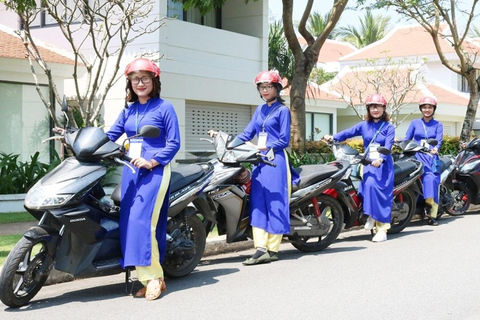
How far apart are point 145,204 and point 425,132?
6438mm

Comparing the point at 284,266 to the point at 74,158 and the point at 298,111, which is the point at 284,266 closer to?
the point at 74,158

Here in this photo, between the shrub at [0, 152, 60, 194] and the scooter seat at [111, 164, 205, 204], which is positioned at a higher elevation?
the scooter seat at [111, 164, 205, 204]

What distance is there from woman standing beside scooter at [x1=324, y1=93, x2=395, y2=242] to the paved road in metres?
0.88

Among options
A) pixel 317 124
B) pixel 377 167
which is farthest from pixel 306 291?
pixel 317 124

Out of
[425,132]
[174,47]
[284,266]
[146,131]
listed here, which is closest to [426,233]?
[425,132]

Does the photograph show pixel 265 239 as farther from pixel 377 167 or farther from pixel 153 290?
pixel 377 167

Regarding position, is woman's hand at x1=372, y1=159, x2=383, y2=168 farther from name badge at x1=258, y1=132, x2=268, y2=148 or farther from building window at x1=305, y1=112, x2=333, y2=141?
building window at x1=305, y1=112, x2=333, y2=141

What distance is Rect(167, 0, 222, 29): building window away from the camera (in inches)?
678

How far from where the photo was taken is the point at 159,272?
636 centimetres

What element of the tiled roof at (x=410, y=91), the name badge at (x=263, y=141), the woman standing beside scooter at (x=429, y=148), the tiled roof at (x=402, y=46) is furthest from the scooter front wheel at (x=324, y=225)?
the tiled roof at (x=402, y=46)

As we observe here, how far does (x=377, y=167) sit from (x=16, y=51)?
8841mm

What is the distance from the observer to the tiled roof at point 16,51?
1510cm

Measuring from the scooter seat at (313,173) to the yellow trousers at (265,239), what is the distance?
0.67 m

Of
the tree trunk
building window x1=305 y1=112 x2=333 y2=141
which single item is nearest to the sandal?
the tree trunk
